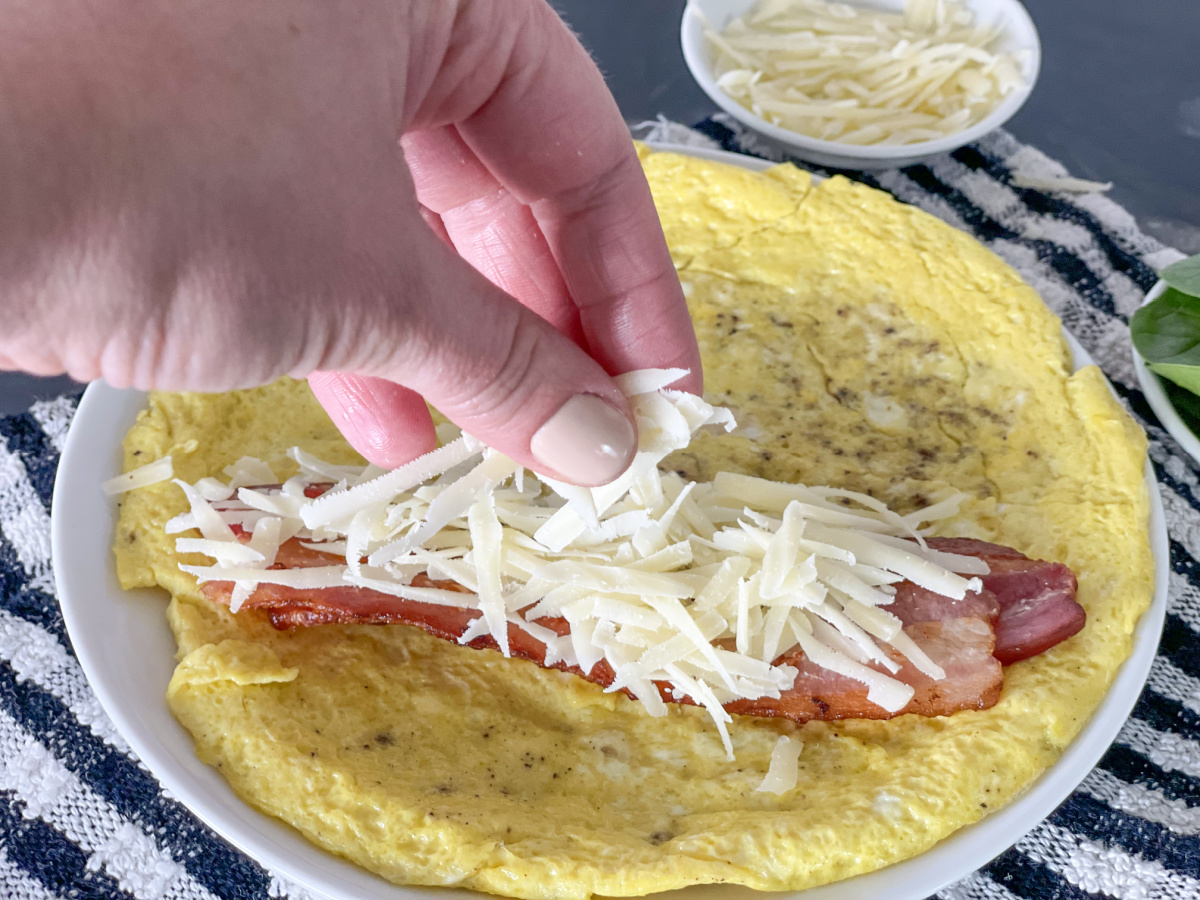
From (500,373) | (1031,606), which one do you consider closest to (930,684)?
(1031,606)

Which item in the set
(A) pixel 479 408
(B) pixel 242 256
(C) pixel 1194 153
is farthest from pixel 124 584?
Result: (C) pixel 1194 153

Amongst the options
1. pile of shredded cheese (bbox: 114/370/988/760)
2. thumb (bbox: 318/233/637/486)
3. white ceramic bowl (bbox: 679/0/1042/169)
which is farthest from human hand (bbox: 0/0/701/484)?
white ceramic bowl (bbox: 679/0/1042/169)

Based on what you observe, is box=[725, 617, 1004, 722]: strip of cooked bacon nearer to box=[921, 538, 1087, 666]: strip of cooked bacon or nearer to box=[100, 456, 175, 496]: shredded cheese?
box=[921, 538, 1087, 666]: strip of cooked bacon

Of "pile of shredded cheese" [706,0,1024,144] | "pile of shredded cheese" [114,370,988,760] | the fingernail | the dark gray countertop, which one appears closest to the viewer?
the fingernail

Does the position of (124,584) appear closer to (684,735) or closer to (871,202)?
(684,735)

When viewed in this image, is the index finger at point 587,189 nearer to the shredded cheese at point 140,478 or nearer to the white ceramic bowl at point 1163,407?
the shredded cheese at point 140,478

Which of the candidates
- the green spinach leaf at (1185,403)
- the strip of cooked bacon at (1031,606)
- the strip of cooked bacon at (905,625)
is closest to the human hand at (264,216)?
the strip of cooked bacon at (905,625)
